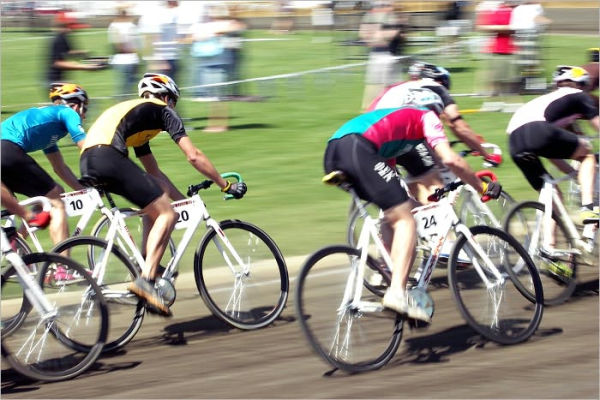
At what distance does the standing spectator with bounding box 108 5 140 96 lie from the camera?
14396mm

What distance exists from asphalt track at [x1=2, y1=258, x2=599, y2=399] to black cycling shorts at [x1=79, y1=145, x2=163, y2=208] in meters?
1.06

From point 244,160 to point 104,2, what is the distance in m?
20.9

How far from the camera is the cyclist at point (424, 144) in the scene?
26.6ft

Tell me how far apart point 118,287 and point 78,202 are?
1.05 metres

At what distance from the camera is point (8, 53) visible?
84.7 feet

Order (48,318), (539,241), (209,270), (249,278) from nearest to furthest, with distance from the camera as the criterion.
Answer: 1. (48,318)
2. (209,270)
3. (249,278)
4. (539,241)

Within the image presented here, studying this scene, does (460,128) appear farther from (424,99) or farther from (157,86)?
(157,86)

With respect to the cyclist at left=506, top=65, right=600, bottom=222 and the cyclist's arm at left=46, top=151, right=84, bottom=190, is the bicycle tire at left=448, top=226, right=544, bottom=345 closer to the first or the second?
the cyclist at left=506, top=65, right=600, bottom=222

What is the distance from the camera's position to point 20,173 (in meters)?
7.93

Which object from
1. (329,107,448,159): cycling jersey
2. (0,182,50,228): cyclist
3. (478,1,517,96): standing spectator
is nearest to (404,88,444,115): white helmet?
(329,107,448,159): cycling jersey

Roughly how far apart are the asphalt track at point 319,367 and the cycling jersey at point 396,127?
1.41m

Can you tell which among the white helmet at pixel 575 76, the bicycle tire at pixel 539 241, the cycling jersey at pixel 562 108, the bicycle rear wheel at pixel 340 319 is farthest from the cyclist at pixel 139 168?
the white helmet at pixel 575 76

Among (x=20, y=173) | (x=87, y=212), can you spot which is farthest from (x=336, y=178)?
(x=20, y=173)

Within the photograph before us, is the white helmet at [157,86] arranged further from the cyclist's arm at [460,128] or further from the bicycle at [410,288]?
the cyclist's arm at [460,128]
